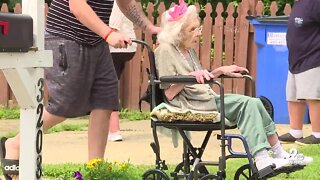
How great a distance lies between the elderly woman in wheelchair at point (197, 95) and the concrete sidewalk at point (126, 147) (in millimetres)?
1497

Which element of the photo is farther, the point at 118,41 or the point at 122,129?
the point at 122,129

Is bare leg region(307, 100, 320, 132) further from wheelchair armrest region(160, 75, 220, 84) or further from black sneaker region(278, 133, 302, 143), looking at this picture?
wheelchair armrest region(160, 75, 220, 84)

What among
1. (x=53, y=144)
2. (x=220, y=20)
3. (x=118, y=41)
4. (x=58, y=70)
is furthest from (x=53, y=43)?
(x=220, y=20)

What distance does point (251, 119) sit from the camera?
542cm

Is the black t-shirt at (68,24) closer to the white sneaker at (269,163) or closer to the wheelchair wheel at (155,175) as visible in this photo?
the wheelchair wheel at (155,175)

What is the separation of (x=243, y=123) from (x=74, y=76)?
1.19m

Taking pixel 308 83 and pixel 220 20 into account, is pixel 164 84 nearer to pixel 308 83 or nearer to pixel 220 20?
pixel 308 83

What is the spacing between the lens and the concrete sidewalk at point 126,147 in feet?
23.8

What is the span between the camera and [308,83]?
8180 millimetres

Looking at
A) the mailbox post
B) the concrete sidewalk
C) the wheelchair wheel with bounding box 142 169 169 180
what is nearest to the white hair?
the wheelchair wheel with bounding box 142 169 169 180

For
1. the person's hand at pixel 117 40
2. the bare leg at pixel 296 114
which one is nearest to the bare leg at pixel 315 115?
the bare leg at pixel 296 114

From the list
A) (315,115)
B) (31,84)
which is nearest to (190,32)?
(31,84)

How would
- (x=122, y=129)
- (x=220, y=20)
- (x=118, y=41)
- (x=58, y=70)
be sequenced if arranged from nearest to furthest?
(x=118, y=41) < (x=58, y=70) < (x=122, y=129) < (x=220, y=20)

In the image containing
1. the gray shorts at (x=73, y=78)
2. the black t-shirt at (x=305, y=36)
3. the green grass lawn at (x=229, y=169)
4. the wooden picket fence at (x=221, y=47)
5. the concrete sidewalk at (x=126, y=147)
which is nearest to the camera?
the gray shorts at (x=73, y=78)
